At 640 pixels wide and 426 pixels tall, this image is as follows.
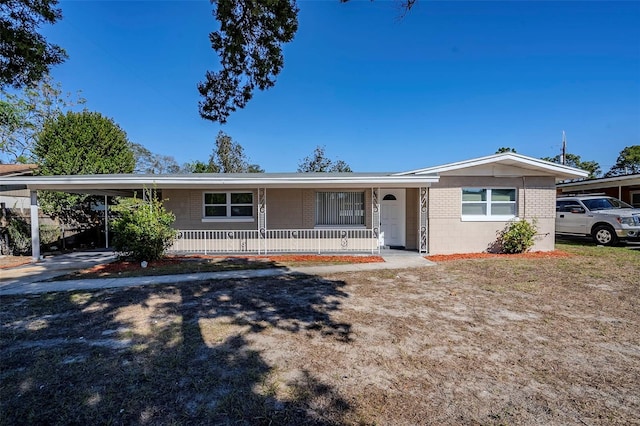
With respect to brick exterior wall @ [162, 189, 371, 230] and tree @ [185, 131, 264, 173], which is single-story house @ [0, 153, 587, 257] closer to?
brick exterior wall @ [162, 189, 371, 230]

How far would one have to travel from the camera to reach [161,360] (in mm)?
3596

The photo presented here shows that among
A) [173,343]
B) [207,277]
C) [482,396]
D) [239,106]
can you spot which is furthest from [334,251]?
[482,396]

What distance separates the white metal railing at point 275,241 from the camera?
12250mm

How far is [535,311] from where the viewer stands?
5293 millimetres

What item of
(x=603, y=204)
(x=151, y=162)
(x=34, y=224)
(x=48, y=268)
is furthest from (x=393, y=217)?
(x=151, y=162)

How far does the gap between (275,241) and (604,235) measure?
13.2 meters

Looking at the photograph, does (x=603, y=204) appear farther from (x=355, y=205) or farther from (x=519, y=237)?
(x=355, y=205)

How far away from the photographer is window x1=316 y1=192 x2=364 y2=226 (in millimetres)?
13039

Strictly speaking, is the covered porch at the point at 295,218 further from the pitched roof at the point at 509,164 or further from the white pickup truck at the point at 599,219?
the white pickup truck at the point at 599,219

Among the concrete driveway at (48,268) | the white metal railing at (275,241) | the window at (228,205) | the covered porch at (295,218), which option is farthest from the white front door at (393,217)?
the concrete driveway at (48,268)

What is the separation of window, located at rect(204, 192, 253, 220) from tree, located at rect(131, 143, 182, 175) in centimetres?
3670

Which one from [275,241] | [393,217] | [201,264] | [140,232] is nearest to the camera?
[140,232]

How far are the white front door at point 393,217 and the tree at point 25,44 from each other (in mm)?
10634

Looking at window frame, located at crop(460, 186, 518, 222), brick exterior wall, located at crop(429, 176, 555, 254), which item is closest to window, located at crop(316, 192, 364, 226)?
brick exterior wall, located at crop(429, 176, 555, 254)
